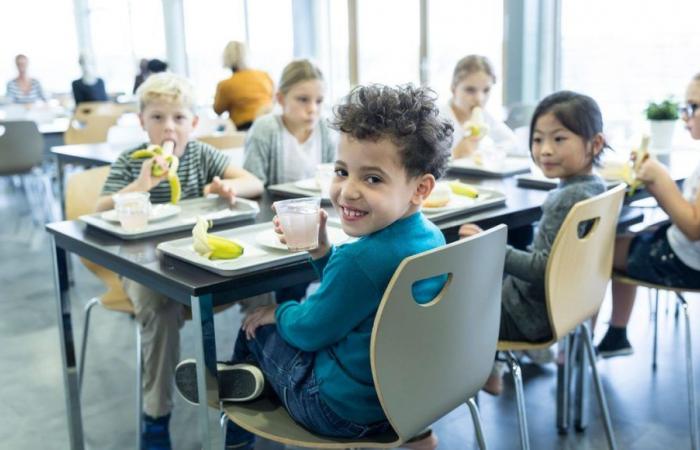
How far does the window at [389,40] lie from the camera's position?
582cm

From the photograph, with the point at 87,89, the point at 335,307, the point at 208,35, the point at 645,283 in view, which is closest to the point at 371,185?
the point at 335,307

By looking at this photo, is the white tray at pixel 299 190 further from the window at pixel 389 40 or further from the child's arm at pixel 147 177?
the window at pixel 389 40

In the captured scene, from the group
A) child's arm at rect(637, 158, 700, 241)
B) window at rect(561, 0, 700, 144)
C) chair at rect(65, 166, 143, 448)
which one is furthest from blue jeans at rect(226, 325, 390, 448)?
window at rect(561, 0, 700, 144)

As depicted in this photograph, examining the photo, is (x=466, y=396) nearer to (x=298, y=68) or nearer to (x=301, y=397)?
(x=301, y=397)

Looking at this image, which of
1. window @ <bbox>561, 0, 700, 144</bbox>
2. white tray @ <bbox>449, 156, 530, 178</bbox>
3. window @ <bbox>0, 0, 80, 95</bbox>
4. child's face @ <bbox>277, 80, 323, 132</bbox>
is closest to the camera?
white tray @ <bbox>449, 156, 530, 178</bbox>

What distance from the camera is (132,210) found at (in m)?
1.51

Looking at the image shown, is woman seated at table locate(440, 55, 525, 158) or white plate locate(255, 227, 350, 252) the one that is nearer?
white plate locate(255, 227, 350, 252)

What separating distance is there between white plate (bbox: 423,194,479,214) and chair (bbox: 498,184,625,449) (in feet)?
0.91

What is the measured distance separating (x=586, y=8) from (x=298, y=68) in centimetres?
277

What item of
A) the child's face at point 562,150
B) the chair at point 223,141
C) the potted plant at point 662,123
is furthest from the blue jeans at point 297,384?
the potted plant at point 662,123

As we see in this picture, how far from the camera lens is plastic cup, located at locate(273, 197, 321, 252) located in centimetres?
127

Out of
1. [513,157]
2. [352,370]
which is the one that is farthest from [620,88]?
[352,370]

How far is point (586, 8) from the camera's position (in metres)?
4.45

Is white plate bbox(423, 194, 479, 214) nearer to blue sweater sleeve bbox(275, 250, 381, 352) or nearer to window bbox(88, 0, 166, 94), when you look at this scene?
blue sweater sleeve bbox(275, 250, 381, 352)
